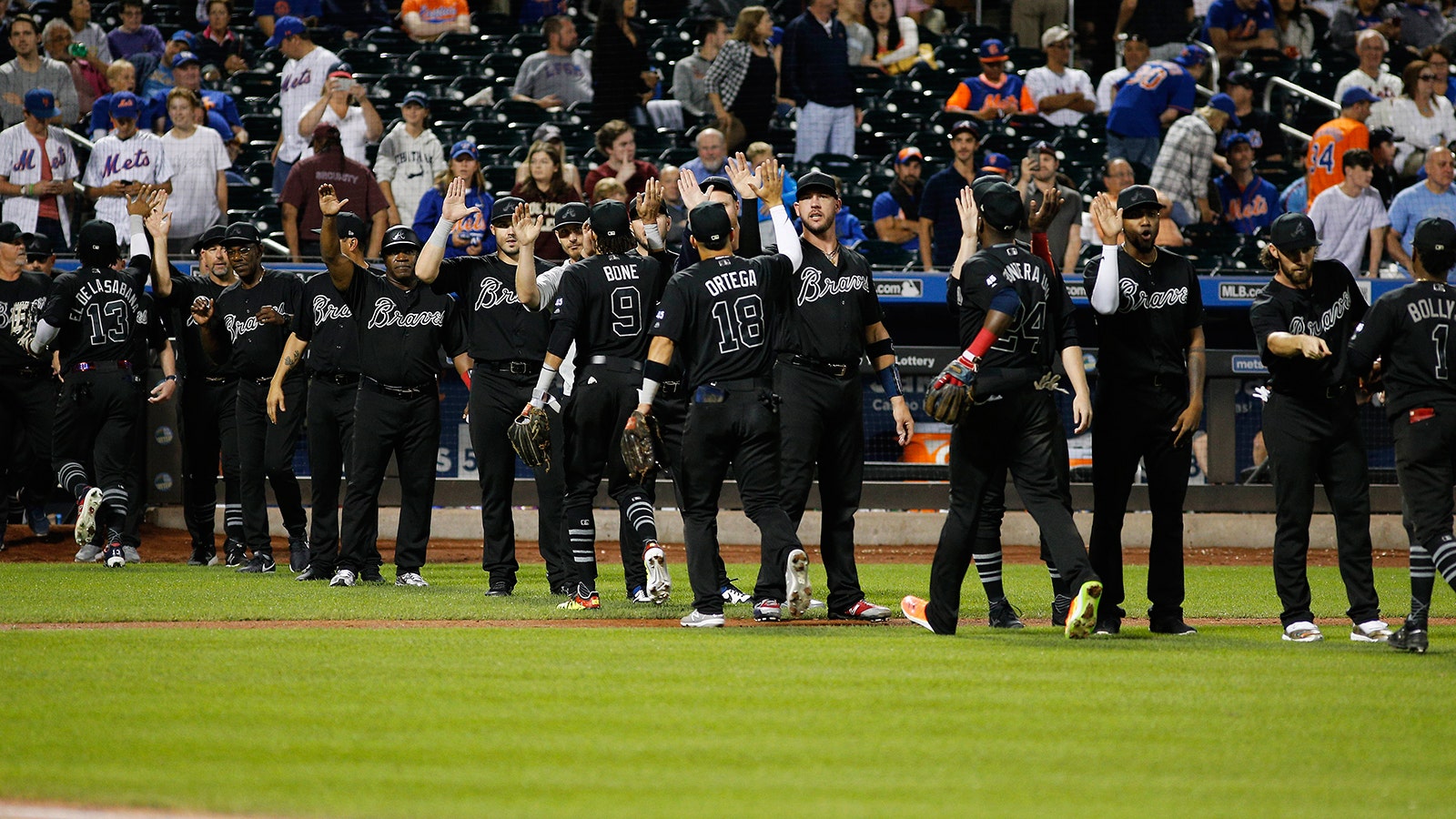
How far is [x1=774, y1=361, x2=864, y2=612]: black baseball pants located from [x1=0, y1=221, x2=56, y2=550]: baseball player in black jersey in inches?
281

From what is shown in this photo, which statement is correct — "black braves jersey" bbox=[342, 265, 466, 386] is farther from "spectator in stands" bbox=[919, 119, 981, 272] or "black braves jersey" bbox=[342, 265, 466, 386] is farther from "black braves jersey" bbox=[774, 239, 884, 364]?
"spectator in stands" bbox=[919, 119, 981, 272]

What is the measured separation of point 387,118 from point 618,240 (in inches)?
423

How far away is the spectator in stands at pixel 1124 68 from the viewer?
18078 millimetres

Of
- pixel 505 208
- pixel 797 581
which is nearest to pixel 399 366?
pixel 505 208

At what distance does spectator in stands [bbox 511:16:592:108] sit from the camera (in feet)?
63.2

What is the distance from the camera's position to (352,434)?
1111 centimetres

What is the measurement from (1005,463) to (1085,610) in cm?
87

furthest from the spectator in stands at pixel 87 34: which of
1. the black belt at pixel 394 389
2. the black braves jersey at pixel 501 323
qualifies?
the black braves jersey at pixel 501 323

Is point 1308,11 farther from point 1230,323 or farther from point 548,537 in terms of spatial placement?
point 548,537

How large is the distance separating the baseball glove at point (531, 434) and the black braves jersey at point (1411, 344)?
4.14 meters

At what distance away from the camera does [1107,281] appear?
320 inches

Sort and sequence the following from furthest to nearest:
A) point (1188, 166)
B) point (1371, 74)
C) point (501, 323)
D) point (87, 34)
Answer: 1. point (87, 34)
2. point (1371, 74)
3. point (1188, 166)
4. point (501, 323)

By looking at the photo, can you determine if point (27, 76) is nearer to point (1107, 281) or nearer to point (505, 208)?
point (505, 208)

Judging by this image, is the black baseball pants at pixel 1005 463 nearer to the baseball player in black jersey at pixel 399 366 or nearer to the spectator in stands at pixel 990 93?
the baseball player in black jersey at pixel 399 366
